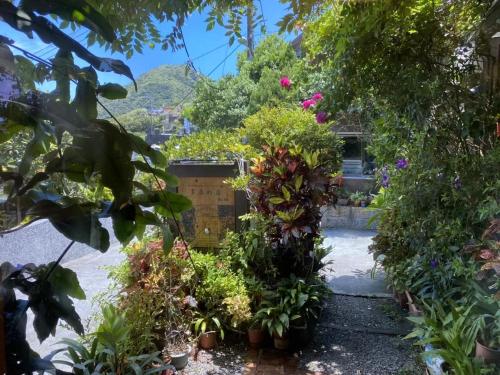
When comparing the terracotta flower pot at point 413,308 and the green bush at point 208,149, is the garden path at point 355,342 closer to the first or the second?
the terracotta flower pot at point 413,308

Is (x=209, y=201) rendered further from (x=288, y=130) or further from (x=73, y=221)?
(x=73, y=221)

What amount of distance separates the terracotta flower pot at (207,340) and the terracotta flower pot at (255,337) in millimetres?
228

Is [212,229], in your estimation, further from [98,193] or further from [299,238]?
[98,193]

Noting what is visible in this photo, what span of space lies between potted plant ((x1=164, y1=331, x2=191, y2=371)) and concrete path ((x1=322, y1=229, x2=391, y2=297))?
133 cm

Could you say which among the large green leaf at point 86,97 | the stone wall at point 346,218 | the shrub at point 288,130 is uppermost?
the shrub at point 288,130

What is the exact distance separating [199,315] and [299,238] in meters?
0.86

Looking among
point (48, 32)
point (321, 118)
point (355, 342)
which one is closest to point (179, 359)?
point (355, 342)

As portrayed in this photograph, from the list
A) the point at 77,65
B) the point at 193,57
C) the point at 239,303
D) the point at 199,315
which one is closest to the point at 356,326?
the point at 239,303

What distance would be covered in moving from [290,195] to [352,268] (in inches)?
74.6

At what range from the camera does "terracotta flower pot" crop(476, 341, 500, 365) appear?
166cm

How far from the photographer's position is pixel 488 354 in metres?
1.68

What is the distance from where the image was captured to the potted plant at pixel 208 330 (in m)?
2.44

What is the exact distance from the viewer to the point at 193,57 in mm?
950

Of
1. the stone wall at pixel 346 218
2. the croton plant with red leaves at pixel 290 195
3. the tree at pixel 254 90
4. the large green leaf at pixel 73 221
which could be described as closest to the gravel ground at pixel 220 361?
the croton plant with red leaves at pixel 290 195
